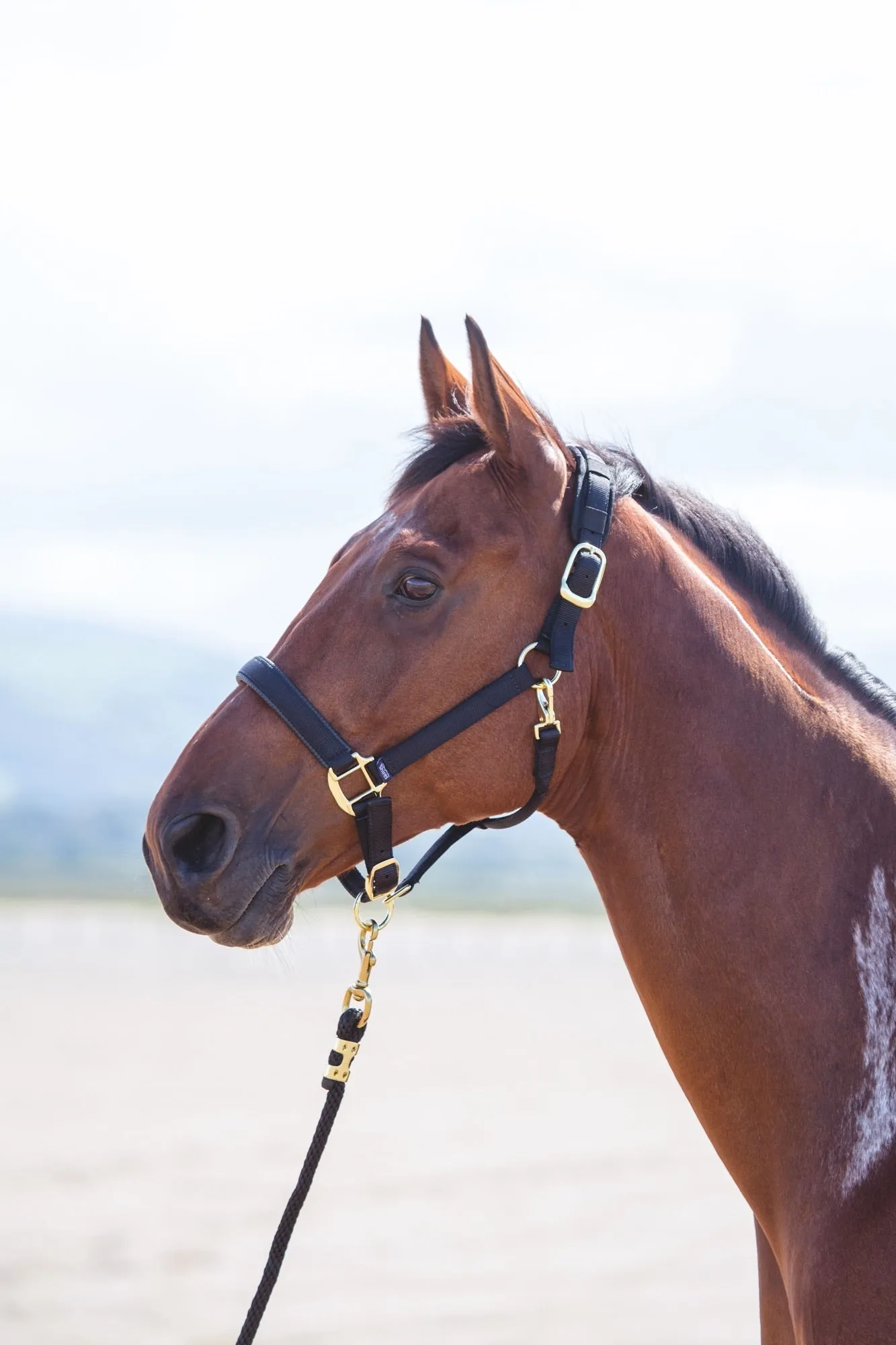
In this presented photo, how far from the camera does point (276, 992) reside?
2259 centimetres

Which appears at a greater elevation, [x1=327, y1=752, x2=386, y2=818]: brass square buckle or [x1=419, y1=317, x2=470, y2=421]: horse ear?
[x1=419, y1=317, x2=470, y2=421]: horse ear

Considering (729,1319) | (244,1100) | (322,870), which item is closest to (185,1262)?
(729,1319)

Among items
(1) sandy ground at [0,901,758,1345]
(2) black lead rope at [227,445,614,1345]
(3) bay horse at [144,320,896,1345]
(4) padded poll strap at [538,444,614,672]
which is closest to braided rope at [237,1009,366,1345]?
(2) black lead rope at [227,445,614,1345]

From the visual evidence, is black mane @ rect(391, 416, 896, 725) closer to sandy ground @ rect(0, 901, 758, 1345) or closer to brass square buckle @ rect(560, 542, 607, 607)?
brass square buckle @ rect(560, 542, 607, 607)

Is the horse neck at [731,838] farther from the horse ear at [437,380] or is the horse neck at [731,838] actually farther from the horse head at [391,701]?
the horse ear at [437,380]

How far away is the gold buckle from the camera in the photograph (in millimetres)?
2846

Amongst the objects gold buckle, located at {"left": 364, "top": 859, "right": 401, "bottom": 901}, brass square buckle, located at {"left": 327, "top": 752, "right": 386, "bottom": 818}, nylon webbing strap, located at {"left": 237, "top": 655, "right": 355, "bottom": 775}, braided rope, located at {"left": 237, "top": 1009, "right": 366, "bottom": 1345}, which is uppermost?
nylon webbing strap, located at {"left": 237, "top": 655, "right": 355, "bottom": 775}

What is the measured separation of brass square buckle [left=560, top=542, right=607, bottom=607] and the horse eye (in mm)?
276

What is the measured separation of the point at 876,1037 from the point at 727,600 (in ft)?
3.14

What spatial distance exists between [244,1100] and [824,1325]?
38.2 ft

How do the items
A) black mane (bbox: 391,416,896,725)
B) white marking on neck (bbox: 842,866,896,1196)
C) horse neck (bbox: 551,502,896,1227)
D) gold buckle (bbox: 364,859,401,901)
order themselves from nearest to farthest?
white marking on neck (bbox: 842,866,896,1196)
horse neck (bbox: 551,502,896,1227)
gold buckle (bbox: 364,859,401,901)
black mane (bbox: 391,416,896,725)

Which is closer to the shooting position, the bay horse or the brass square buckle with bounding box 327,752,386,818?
the bay horse

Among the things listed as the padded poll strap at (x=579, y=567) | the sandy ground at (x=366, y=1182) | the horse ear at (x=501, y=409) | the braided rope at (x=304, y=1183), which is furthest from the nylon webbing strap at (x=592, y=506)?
the braided rope at (x=304, y=1183)

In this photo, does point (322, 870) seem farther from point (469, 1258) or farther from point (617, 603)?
point (469, 1258)
